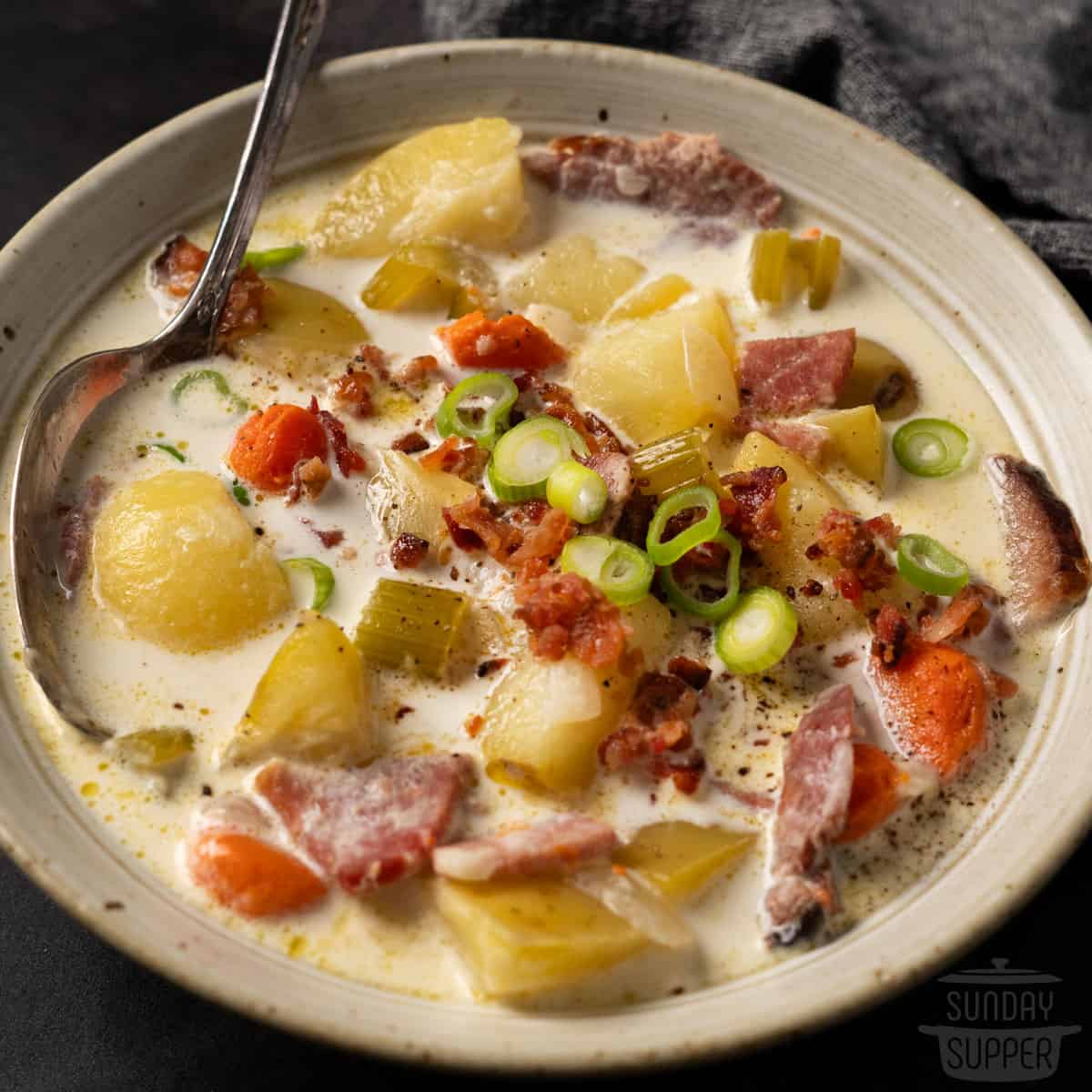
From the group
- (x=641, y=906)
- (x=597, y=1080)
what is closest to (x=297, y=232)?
(x=641, y=906)

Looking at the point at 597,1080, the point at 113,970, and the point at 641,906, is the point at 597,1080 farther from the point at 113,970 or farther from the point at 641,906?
the point at 113,970

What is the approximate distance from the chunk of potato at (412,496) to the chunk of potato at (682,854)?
2.98ft

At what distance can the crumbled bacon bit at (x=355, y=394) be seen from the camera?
11.5 feet

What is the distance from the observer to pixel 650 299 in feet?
12.3

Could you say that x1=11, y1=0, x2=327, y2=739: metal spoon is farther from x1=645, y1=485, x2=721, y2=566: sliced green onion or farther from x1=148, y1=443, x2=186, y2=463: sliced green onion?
x1=645, y1=485, x2=721, y2=566: sliced green onion

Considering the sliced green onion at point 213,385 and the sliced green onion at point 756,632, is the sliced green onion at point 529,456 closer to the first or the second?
the sliced green onion at point 756,632

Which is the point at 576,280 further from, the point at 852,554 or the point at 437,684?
the point at 437,684

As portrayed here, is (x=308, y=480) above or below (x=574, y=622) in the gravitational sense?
above

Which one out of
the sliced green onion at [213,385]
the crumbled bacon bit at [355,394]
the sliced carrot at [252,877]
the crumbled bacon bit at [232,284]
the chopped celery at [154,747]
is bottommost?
the sliced carrot at [252,877]

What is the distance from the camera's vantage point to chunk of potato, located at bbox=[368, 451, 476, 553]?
3211 millimetres

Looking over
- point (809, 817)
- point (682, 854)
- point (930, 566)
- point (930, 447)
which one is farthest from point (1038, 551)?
point (682, 854)

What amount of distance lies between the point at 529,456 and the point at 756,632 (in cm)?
73

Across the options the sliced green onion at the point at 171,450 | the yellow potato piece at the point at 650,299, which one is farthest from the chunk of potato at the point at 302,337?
the yellow potato piece at the point at 650,299

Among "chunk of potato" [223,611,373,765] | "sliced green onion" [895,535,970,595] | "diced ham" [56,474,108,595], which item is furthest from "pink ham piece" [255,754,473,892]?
"sliced green onion" [895,535,970,595]
